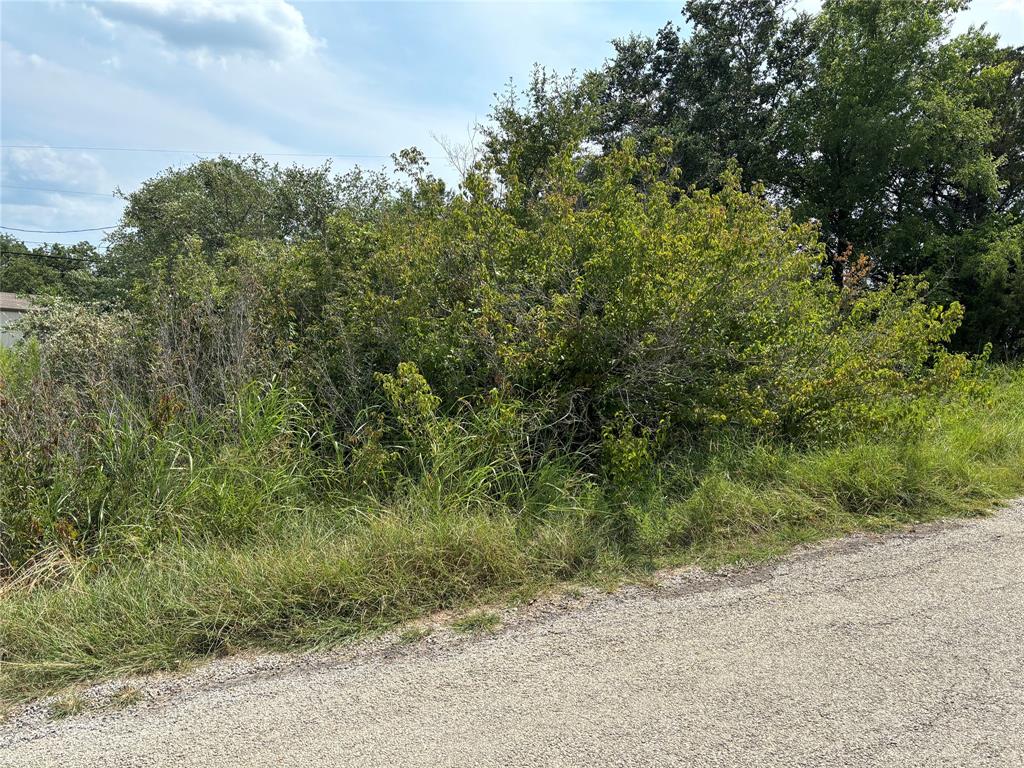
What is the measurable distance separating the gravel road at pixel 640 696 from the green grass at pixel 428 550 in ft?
1.06

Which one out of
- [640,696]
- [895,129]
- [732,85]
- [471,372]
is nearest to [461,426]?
[471,372]

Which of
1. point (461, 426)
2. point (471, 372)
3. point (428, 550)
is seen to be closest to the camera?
point (428, 550)

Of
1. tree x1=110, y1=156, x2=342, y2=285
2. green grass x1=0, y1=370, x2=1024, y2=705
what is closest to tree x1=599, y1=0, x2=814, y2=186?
tree x1=110, y1=156, x2=342, y2=285

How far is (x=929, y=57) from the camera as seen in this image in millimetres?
15141

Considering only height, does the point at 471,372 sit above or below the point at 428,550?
above

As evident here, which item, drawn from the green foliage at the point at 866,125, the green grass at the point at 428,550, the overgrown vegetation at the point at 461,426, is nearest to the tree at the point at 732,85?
the green foliage at the point at 866,125

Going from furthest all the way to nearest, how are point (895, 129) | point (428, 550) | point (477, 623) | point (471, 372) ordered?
1. point (895, 129)
2. point (471, 372)
3. point (428, 550)
4. point (477, 623)

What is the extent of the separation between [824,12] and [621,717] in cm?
1924

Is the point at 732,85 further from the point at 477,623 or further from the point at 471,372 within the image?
the point at 477,623

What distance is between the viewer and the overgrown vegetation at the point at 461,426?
350 cm

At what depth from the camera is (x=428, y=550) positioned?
11.9 feet

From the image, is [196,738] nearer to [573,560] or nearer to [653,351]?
[573,560]

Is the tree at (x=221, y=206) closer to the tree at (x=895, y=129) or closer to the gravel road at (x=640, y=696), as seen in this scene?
the tree at (x=895, y=129)

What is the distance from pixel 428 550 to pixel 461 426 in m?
1.40
